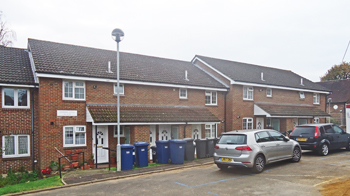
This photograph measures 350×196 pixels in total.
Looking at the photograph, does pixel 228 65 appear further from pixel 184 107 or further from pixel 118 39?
pixel 118 39

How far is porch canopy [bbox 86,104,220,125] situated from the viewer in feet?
45.8

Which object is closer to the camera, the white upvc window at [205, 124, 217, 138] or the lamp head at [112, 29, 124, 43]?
the lamp head at [112, 29, 124, 43]

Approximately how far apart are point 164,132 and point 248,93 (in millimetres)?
8570

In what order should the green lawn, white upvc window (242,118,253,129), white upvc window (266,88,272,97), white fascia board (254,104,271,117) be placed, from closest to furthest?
the green lawn → white fascia board (254,104,271,117) → white upvc window (242,118,253,129) → white upvc window (266,88,272,97)

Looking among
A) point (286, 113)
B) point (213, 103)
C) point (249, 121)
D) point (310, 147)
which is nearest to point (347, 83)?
point (286, 113)

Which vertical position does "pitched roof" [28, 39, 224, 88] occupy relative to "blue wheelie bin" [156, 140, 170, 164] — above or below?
above

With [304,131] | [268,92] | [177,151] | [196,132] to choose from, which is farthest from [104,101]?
[268,92]

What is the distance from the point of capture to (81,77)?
Answer: 14.2 meters

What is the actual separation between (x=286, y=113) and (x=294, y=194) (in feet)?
53.9

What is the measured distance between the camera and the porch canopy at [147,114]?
14.0 metres

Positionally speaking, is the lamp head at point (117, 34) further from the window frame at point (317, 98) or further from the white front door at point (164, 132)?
the window frame at point (317, 98)

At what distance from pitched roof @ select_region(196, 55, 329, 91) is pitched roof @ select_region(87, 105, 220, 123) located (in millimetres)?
4756

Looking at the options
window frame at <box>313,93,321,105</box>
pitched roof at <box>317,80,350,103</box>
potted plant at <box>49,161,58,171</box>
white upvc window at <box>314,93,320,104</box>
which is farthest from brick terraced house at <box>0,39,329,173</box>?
pitched roof at <box>317,80,350,103</box>

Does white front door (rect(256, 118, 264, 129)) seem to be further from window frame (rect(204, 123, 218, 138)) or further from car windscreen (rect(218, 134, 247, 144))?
car windscreen (rect(218, 134, 247, 144))
